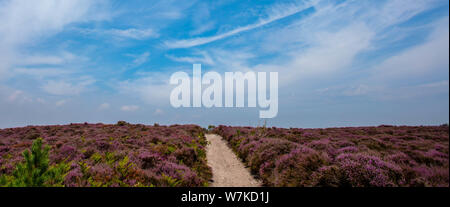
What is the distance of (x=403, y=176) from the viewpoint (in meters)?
5.68

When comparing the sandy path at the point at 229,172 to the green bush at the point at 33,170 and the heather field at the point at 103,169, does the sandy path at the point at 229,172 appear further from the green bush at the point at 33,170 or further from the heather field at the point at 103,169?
the green bush at the point at 33,170

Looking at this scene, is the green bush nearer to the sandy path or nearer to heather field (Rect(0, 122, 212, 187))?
heather field (Rect(0, 122, 212, 187))

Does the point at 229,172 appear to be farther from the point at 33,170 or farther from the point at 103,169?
the point at 33,170

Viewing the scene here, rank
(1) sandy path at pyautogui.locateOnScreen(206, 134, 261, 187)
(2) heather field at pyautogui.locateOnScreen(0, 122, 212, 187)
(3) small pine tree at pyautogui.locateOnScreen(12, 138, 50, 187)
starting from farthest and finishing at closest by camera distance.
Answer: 1. (1) sandy path at pyautogui.locateOnScreen(206, 134, 261, 187)
2. (2) heather field at pyautogui.locateOnScreen(0, 122, 212, 187)
3. (3) small pine tree at pyautogui.locateOnScreen(12, 138, 50, 187)

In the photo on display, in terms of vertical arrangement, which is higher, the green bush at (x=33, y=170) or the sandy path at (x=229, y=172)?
the green bush at (x=33, y=170)

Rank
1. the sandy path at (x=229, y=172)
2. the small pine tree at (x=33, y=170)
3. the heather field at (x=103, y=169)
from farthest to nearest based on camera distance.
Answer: the sandy path at (x=229, y=172) < the heather field at (x=103, y=169) < the small pine tree at (x=33, y=170)

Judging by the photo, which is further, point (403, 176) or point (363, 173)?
point (363, 173)

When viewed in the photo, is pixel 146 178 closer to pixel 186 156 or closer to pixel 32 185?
pixel 32 185

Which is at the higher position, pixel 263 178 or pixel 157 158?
pixel 157 158

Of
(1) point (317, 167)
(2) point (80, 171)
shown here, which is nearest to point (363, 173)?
(1) point (317, 167)

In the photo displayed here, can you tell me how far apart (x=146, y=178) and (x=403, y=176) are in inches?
338

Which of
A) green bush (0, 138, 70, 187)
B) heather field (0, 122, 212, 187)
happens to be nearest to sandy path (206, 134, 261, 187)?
heather field (0, 122, 212, 187)

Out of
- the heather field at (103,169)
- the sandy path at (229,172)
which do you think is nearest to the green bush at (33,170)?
the heather field at (103,169)

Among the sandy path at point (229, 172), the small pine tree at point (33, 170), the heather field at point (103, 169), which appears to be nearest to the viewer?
the small pine tree at point (33, 170)
